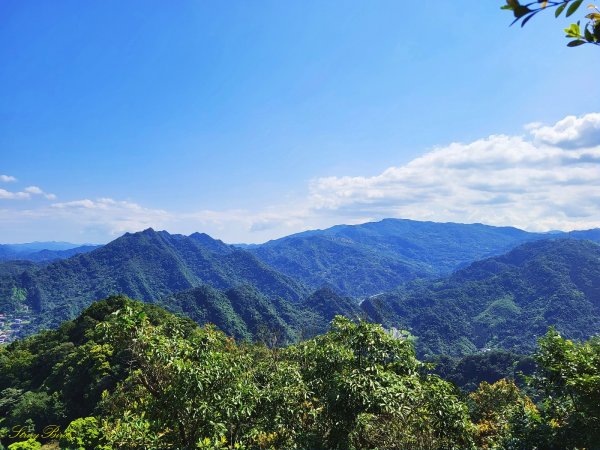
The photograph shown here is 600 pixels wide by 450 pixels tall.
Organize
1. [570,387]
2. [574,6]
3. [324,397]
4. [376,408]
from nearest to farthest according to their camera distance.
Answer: [574,6] → [376,408] → [324,397] → [570,387]

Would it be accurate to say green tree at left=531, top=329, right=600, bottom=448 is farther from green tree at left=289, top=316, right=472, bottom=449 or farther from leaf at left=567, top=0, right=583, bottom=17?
leaf at left=567, top=0, right=583, bottom=17

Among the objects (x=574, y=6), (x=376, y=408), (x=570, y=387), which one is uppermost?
(x=574, y=6)

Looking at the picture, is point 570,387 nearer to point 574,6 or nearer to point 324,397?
point 324,397

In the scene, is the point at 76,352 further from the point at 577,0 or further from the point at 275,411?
the point at 577,0

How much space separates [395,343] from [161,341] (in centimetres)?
576

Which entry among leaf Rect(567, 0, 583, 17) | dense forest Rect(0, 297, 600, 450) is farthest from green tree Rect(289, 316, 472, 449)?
leaf Rect(567, 0, 583, 17)

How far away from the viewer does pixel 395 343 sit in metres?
9.53

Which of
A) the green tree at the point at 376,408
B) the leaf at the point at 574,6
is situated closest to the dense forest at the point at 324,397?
the green tree at the point at 376,408

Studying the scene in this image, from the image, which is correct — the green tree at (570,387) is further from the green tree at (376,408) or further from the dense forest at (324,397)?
the green tree at (376,408)

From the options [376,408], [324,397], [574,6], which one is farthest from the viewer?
[324,397]

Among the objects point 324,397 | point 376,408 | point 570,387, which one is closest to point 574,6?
point 376,408

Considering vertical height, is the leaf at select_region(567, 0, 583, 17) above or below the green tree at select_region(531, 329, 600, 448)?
above

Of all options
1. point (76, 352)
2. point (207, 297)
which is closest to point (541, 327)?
point (207, 297)

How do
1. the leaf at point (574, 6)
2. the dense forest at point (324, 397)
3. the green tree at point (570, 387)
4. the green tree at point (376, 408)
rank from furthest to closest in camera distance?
the green tree at point (570, 387)
the green tree at point (376, 408)
the dense forest at point (324, 397)
the leaf at point (574, 6)
